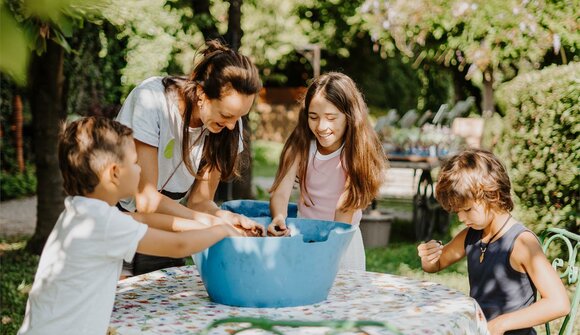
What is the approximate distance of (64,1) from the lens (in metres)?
1.13

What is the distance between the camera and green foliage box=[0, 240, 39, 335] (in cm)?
498

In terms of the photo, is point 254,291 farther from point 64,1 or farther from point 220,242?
point 64,1

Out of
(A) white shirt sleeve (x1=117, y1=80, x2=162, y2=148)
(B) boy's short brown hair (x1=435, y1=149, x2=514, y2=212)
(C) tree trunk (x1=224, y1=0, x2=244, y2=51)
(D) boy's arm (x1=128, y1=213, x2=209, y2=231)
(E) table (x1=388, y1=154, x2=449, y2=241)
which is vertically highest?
(C) tree trunk (x1=224, y1=0, x2=244, y2=51)

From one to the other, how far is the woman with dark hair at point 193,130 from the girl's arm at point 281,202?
94 millimetres

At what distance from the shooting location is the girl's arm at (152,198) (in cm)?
246

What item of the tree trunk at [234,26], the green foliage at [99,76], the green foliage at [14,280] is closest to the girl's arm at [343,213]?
the green foliage at [14,280]

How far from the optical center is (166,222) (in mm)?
2285

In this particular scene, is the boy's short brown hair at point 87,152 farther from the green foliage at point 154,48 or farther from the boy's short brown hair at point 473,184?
the green foliage at point 154,48

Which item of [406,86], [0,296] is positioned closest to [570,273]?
[0,296]

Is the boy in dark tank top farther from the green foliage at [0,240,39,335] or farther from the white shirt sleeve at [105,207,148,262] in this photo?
the green foliage at [0,240,39,335]

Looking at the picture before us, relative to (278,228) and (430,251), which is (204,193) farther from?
(430,251)

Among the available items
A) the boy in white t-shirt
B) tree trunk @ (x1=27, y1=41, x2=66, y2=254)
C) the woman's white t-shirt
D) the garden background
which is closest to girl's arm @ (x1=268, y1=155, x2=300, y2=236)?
the woman's white t-shirt

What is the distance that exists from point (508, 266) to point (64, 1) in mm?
1950

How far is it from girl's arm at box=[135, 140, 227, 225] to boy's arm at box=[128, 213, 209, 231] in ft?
0.43
